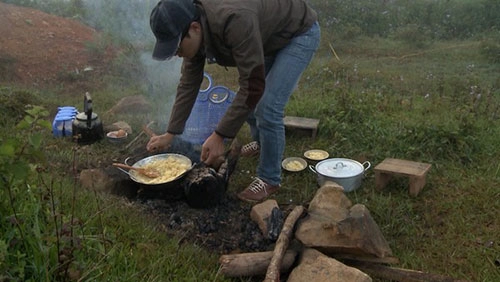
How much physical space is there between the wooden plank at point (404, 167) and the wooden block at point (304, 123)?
3.41 feet

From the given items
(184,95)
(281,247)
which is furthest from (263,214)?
(184,95)

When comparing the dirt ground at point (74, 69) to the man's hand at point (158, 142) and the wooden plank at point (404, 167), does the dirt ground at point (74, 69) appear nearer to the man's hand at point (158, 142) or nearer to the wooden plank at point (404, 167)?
the man's hand at point (158, 142)

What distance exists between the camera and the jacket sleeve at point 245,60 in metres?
3.00

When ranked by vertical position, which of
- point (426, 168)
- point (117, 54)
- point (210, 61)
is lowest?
point (117, 54)

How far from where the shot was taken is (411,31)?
10.4 metres

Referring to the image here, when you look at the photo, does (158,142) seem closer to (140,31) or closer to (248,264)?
(248,264)

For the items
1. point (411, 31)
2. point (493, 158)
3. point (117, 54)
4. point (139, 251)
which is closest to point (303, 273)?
point (139, 251)

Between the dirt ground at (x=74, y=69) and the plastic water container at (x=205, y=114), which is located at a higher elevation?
the plastic water container at (x=205, y=114)

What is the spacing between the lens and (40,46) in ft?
28.2

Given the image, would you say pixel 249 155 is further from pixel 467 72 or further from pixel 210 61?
pixel 467 72

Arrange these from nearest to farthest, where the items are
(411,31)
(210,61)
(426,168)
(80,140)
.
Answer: (210,61) < (426,168) < (80,140) < (411,31)

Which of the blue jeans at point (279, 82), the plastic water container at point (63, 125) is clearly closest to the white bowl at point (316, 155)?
the blue jeans at point (279, 82)

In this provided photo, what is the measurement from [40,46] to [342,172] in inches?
264

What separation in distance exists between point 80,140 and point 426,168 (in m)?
3.41
